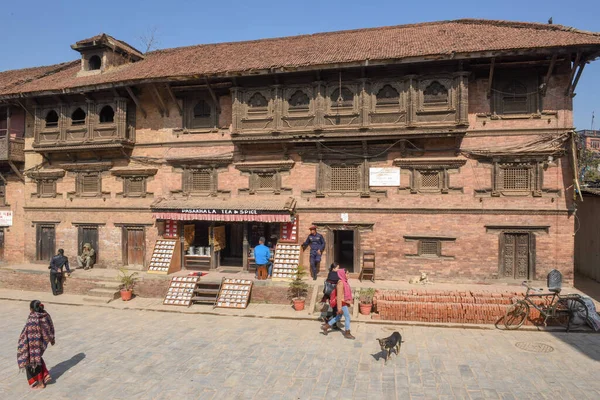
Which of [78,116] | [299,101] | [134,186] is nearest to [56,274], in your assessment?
[134,186]

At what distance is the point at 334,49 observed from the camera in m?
Result: 18.5

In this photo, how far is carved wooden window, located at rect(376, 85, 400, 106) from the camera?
53.7ft

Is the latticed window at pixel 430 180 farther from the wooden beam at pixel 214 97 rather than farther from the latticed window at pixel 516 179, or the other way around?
the wooden beam at pixel 214 97

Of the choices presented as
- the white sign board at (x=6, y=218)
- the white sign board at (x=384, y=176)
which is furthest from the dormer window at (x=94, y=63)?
the white sign board at (x=384, y=176)

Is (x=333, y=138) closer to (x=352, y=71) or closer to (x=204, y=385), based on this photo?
(x=352, y=71)

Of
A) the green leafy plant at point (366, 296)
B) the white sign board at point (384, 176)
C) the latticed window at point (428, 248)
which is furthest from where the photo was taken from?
the white sign board at point (384, 176)

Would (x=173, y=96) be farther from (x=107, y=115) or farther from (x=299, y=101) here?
(x=299, y=101)

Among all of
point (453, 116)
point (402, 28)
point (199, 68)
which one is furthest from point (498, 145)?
point (199, 68)

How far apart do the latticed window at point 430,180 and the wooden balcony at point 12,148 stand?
67.7ft

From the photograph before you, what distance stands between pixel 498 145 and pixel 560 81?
128 inches

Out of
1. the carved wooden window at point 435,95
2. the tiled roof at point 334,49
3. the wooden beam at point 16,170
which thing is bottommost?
the wooden beam at point 16,170

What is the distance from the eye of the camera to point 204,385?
27.8 feet

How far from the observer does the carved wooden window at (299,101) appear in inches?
682

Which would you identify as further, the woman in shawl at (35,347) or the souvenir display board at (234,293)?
the souvenir display board at (234,293)
